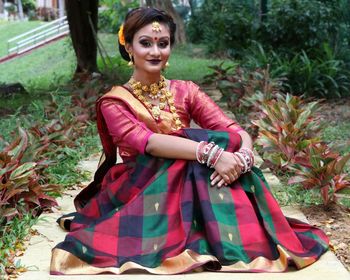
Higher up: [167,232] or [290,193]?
[167,232]

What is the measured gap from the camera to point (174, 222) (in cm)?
304

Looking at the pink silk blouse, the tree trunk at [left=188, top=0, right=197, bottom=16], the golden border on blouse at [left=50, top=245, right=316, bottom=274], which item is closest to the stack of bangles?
the pink silk blouse

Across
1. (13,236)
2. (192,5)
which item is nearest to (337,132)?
(13,236)

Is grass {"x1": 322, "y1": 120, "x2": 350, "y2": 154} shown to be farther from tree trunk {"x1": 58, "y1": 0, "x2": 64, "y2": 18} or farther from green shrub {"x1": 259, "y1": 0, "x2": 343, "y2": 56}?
tree trunk {"x1": 58, "y1": 0, "x2": 64, "y2": 18}

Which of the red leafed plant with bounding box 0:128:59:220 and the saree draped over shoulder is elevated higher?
the saree draped over shoulder

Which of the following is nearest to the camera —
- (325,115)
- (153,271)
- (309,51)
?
(153,271)

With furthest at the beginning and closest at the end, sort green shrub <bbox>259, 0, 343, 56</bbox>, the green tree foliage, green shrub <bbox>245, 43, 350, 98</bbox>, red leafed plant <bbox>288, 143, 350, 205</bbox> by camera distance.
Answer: the green tree foliage, green shrub <bbox>259, 0, 343, 56</bbox>, green shrub <bbox>245, 43, 350, 98</bbox>, red leafed plant <bbox>288, 143, 350, 205</bbox>

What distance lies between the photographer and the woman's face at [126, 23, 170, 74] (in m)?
3.26

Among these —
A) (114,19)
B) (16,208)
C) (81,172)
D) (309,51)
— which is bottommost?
(114,19)

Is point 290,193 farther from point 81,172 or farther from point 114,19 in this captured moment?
point 114,19

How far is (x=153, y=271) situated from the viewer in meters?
2.83

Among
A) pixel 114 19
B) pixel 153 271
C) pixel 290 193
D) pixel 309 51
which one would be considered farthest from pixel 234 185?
pixel 114 19

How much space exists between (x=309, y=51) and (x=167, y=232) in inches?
354

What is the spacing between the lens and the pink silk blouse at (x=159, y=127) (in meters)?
3.20
